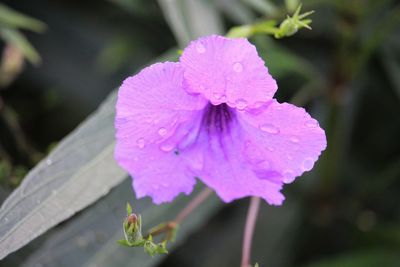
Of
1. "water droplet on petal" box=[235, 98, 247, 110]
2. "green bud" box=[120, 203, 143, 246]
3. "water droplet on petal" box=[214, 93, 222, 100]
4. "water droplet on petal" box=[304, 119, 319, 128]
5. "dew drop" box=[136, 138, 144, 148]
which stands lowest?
"water droplet on petal" box=[304, 119, 319, 128]

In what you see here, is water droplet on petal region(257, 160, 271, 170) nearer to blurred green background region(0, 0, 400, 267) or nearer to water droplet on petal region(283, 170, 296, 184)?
water droplet on petal region(283, 170, 296, 184)

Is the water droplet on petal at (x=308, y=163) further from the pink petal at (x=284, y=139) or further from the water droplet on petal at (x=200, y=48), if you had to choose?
the water droplet on petal at (x=200, y=48)

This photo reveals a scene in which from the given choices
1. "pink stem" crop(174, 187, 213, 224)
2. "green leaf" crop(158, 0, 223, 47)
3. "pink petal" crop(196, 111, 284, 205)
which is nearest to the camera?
"pink petal" crop(196, 111, 284, 205)

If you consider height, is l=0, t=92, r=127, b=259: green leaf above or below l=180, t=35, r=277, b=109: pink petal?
below

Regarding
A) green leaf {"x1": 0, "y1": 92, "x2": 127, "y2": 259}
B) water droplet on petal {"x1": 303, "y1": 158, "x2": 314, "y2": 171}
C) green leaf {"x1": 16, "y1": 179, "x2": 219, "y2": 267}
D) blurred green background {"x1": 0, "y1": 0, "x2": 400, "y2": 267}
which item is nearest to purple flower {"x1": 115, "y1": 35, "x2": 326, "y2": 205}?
water droplet on petal {"x1": 303, "y1": 158, "x2": 314, "y2": 171}

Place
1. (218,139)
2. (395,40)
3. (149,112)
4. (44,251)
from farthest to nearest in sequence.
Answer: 1. (395,40)
2. (44,251)
3. (218,139)
4. (149,112)

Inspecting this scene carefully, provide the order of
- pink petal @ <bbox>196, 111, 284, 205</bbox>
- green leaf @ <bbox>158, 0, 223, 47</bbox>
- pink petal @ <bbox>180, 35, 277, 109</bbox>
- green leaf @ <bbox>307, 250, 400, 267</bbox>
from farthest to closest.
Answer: green leaf @ <bbox>307, 250, 400, 267</bbox>
green leaf @ <bbox>158, 0, 223, 47</bbox>
pink petal @ <bbox>196, 111, 284, 205</bbox>
pink petal @ <bbox>180, 35, 277, 109</bbox>

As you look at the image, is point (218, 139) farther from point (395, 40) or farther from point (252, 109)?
point (395, 40)

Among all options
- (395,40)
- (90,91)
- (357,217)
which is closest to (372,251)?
(357,217)
